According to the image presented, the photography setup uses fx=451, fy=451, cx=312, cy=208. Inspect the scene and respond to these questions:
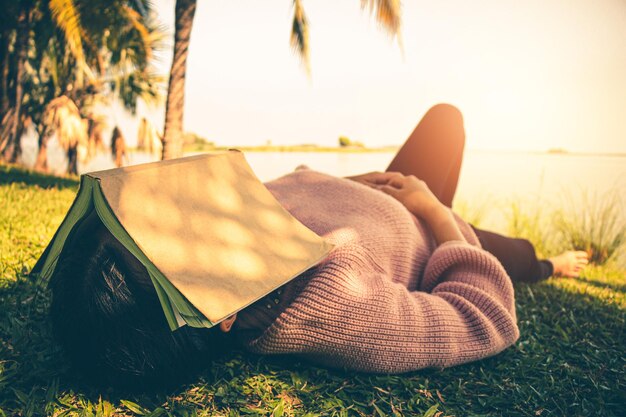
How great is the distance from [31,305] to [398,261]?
1443mm

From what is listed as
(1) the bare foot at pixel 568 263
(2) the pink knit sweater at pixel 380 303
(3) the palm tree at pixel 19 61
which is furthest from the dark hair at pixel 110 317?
(3) the palm tree at pixel 19 61

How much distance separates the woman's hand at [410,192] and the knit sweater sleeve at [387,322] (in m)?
0.49

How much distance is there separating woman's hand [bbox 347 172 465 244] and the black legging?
1.66 feet

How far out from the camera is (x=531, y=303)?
252cm

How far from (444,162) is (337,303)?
1697mm

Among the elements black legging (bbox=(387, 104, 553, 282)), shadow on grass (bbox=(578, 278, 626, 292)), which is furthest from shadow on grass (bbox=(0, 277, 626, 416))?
shadow on grass (bbox=(578, 278, 626, 292))

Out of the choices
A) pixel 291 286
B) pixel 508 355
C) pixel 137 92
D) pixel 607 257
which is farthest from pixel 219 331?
pixel 137 92

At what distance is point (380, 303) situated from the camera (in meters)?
1.37

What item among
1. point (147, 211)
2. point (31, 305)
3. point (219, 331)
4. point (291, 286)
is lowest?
point (31, 305)

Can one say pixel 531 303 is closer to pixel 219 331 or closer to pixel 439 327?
pixel 439 327

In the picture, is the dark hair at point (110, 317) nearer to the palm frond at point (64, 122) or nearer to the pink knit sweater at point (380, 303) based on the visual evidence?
the pink knit sweater at point (380, 303)

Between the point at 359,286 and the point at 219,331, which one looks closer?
the point at 219,331

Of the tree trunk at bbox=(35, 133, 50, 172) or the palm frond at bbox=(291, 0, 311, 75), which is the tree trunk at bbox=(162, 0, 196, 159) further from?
the tree trunk at bbox=(35, 133, 50, 172)

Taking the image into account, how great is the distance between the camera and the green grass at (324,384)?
130 cm
